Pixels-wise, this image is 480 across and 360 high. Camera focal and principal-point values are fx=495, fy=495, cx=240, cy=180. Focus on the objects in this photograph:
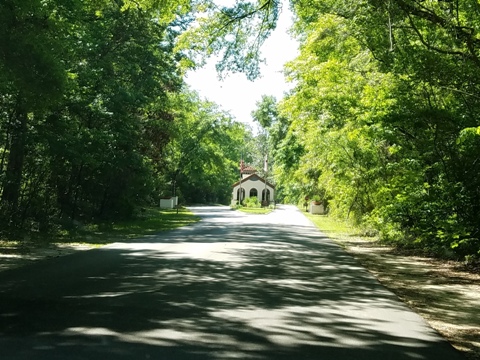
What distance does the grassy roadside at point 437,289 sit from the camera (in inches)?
265

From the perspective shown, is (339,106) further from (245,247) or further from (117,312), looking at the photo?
(117,312)

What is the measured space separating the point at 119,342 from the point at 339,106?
1233 cm

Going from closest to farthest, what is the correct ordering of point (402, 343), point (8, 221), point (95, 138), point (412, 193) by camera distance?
point (402, 343)
point (412, 193)
point (8, 221)
point (95, 138)

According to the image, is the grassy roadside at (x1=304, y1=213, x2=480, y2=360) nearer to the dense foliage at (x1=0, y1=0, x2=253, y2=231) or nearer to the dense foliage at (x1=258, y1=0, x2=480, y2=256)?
the dense foliage at (x1=258, y1=0, x2=480, y2=256)

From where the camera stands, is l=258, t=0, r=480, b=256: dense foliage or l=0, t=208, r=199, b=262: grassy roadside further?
l=0, t=208, r=199, b=262: grassy roadside

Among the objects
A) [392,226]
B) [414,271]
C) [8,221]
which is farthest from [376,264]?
[8,221]

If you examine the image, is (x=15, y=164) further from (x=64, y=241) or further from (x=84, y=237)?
(x=84, y=237)

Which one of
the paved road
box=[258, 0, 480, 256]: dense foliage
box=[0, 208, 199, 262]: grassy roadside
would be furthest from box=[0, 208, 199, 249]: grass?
box=[258, 0, 480, 256]: dense foliage

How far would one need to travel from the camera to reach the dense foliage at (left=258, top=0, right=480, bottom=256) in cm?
1130

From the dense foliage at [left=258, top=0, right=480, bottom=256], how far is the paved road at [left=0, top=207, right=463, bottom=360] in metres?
2.96

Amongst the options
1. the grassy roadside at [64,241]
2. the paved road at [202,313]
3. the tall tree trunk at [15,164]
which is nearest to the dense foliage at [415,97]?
the paved road at [202,313]

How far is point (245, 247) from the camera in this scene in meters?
16.6

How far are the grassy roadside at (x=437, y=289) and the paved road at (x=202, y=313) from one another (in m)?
0.37

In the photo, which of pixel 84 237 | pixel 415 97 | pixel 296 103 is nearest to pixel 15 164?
pixel 84 237
